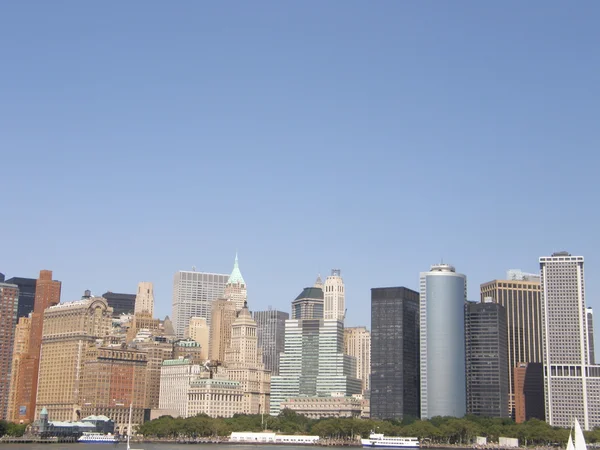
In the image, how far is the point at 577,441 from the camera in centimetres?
12725
